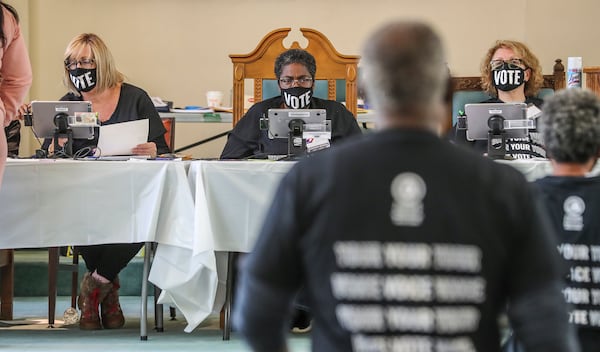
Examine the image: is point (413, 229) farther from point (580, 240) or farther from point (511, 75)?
point (511, 75)

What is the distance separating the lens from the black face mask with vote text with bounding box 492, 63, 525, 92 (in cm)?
443

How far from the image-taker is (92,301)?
3.96 m

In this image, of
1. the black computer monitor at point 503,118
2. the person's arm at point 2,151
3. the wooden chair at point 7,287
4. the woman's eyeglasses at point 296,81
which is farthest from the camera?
the woman's eyeglasses at point 296,81

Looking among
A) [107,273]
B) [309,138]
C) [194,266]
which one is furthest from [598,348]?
[107,273]

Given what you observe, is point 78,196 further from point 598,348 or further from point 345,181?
point 345,181

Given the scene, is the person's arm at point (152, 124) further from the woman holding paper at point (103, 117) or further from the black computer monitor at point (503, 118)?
the black computer monitor at point (503, 118)

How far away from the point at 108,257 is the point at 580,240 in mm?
2567

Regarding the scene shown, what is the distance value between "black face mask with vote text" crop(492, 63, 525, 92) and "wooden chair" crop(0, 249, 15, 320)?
7.62ft

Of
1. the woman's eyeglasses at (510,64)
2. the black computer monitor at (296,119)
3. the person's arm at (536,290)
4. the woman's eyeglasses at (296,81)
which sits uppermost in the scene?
the woman's eyeglasses at (510,64)

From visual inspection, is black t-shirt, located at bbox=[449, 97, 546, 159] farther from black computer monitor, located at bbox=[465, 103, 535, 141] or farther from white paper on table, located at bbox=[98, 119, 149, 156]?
white paper on table, located at bbox=[98, 119, 149, 156]

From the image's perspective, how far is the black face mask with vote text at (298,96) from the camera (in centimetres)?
439

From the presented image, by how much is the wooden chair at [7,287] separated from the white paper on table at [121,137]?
70cm

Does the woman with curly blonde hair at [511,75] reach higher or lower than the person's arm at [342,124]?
higher

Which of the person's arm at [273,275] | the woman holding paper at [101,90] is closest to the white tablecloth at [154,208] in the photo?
the woman holding paper at [101,90]
